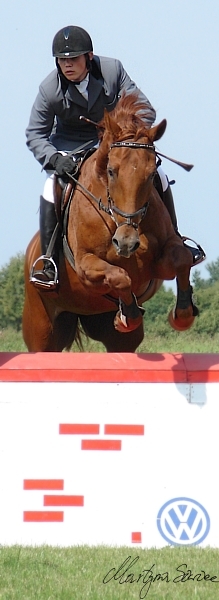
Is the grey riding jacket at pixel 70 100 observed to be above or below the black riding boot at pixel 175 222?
above

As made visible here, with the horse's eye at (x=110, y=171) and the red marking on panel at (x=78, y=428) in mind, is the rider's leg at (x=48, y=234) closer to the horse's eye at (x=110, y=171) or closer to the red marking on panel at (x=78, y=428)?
the horse's eye at (x=110, y=171)

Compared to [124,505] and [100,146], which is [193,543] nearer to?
[124,505]

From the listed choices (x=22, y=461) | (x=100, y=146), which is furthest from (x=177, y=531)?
(x=100, y=146)

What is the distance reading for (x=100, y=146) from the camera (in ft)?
19.7

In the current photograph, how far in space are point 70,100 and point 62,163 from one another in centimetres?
41

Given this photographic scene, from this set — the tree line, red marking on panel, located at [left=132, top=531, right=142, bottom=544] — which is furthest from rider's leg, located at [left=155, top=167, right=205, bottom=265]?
the tree line

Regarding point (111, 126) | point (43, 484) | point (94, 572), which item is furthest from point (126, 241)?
point (94, 572)

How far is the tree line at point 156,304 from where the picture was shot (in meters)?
14.5

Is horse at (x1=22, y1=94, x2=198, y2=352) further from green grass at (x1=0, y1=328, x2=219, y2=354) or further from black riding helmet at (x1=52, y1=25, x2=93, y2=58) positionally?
green grass at (x1=0, y1=328, x2=219, y2=354)

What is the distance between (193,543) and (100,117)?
9.83ft

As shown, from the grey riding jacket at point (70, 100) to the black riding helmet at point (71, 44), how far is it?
0.72 ft

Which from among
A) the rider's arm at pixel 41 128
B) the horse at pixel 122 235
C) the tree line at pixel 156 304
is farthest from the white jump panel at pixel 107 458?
the tree line at pixel 156 304

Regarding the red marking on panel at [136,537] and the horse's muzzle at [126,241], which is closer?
the red marking on panel at [136,537]

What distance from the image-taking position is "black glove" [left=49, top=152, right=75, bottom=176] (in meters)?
6.38
